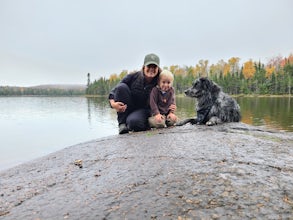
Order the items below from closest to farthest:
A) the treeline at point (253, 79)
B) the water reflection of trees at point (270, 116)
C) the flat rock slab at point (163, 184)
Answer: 1. the flat rock slab at point (163, 184)
2. the water reflection of trees at point (270, 116)
3. the treeline at point (253, 79)

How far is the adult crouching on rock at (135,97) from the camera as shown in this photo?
19.0ft

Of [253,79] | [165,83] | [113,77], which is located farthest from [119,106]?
[113,77]

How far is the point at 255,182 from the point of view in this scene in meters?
2.44

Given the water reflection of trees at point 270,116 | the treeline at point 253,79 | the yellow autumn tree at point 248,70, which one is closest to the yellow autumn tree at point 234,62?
the treeline at point 253,79

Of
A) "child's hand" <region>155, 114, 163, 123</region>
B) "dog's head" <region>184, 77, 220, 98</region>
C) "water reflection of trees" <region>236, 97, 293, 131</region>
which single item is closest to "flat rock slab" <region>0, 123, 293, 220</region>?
"child's hand" <region>155, 114, 163, 123</region>

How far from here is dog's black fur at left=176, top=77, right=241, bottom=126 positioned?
6211 millimetres

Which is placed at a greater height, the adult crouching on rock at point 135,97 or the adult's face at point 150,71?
the adult's face at point 150,71

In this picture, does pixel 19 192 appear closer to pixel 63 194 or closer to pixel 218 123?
pixel 63 194

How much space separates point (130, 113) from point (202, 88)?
6.86ft

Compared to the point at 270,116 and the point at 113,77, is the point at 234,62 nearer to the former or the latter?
the point at 113,77

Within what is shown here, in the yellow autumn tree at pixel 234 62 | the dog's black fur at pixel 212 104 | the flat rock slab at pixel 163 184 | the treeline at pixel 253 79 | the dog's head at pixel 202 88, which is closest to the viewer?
the flat rock slab at pixel 163 184

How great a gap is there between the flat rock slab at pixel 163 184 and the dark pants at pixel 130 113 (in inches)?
69.5

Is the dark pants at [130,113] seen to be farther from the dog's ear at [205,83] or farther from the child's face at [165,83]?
the dog's ear at [205,83]

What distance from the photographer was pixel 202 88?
656 cm
